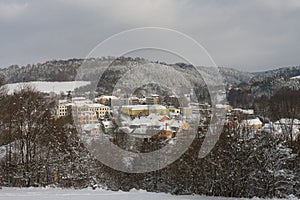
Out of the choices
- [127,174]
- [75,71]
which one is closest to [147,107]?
[127,174]

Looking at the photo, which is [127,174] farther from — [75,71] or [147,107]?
[75,71]

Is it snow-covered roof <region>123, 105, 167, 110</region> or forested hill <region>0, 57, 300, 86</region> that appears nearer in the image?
forested hill <region>0, 57, 300, 86</region>

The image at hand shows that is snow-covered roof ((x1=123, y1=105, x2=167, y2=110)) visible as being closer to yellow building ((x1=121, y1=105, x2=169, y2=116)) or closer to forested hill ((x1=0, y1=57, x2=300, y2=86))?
yellow building ((x1=121, y1=105, x2=169, y2=116))

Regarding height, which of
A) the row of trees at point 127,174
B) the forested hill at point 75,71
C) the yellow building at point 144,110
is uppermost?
the forested hill at point 75,71

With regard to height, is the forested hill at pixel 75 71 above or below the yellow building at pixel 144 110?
above

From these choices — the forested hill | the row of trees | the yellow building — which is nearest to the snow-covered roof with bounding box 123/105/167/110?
the yellow building

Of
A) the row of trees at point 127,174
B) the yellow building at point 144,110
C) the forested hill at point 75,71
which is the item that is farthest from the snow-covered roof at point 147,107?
the forested hill at point 75,71

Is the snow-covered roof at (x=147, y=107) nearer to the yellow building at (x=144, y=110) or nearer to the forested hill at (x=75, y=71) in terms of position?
the yellow building at (x=144, y=110)

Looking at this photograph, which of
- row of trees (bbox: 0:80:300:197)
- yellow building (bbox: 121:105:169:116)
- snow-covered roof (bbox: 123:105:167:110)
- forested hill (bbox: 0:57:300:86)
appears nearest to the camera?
forested hill (bbox: 0:57:300:86)

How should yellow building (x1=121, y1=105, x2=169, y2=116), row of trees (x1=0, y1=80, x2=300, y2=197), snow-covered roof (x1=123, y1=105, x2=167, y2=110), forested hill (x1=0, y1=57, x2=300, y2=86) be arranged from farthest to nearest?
snow-covered roof (x1=123, y1=105, x2=167, y2=110) → yellow building (x1=121, y1=105, x2=169, y2=116) → row of trees (x1=0, y1=80, x2=300, y2=197) → forested hill (x1=0, y1=57, x2=300, y2=86)

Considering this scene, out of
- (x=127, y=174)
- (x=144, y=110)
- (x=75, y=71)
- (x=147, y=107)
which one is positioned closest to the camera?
(x=147, y=107)

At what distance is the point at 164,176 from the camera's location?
58.9ft

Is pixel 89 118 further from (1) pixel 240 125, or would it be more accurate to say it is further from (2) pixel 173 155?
(1) pixel 240 125

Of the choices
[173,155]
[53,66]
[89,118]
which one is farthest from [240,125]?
[53,66]
